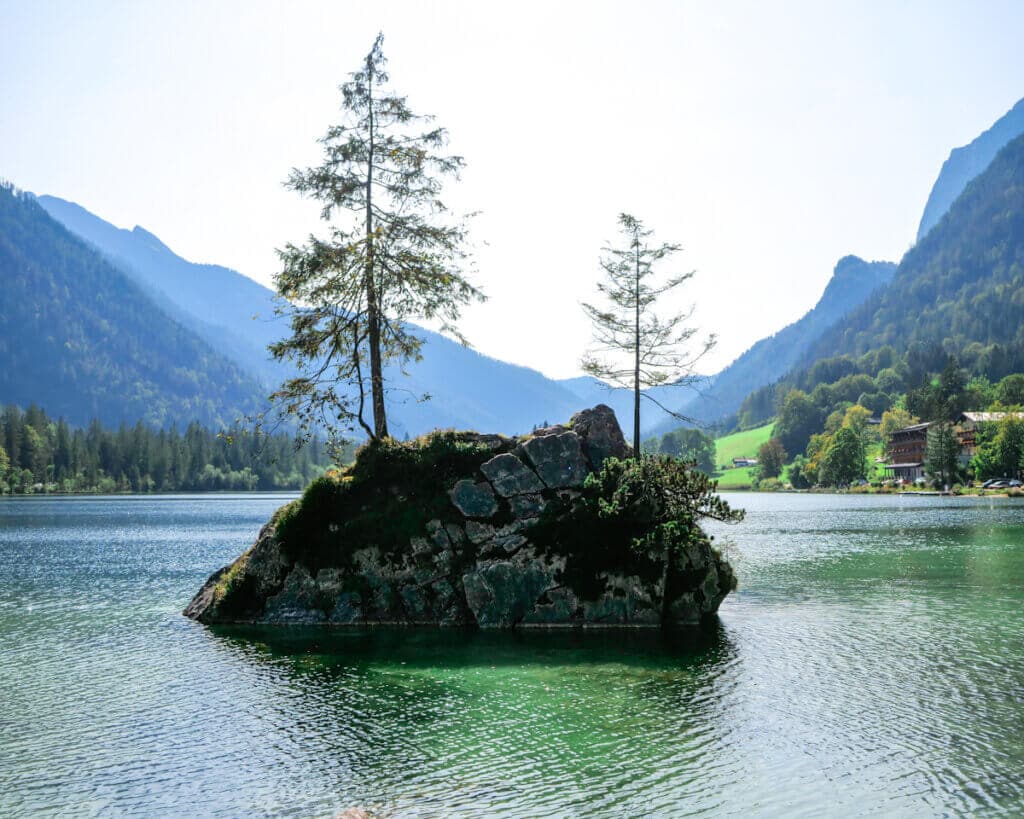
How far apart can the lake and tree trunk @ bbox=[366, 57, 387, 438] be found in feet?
38.2

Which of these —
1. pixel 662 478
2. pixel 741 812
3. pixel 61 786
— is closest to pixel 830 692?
pixel 741 812

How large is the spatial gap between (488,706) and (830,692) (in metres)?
9.23

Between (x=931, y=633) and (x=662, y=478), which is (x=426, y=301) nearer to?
(x=662, y=478)

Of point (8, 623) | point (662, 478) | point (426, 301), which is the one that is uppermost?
point (426, 301)

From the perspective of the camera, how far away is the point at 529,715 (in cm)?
2009

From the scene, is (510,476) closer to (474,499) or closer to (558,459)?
(474,499)

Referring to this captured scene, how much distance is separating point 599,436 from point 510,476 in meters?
4.51

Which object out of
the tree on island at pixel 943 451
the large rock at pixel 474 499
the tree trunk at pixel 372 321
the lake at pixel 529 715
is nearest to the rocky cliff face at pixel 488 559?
the large rock at pixel 474 499

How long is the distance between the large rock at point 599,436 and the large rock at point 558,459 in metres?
0.58

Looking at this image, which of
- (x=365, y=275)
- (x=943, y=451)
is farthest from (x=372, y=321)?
(x=943, y=451)

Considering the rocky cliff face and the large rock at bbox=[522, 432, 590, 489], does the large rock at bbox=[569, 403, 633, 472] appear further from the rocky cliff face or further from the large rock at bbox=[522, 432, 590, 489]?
the large rock at bbox=[522, 432, 590, 489]

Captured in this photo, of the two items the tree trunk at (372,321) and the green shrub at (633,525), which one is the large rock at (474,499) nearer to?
the green shrub at (633,525)

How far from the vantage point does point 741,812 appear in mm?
14141

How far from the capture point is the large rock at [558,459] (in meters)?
34.2
